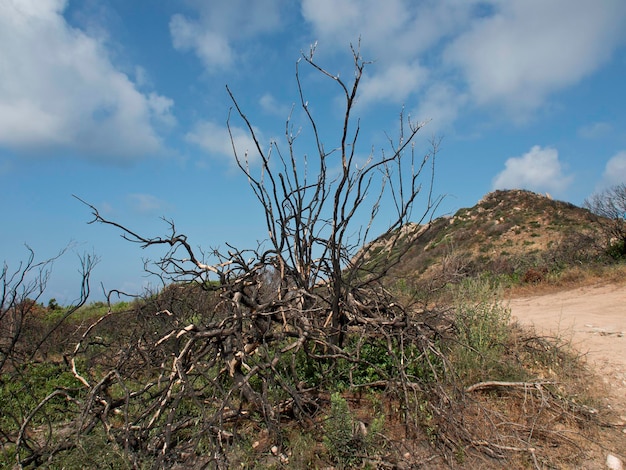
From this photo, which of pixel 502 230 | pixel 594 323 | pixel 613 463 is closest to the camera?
pixel 613 463

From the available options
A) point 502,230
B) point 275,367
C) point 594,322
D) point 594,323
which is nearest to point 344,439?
point 275,367

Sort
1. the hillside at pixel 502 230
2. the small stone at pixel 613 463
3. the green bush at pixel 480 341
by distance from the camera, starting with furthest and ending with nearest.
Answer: the hillside at pixel 502 230 < the green bush at pixel 480 341 < the small stone at pixel 613 463

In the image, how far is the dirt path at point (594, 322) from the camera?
541 centimetres

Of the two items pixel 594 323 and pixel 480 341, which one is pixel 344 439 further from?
pixel 594 323

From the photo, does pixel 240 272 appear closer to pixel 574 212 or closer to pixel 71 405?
pixel 71 405

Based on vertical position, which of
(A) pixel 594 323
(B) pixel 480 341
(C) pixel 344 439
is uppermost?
(B) pixel 480 341

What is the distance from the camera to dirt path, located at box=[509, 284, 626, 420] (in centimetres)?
541

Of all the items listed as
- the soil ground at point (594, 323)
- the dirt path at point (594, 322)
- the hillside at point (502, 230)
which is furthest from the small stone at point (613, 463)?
the hillside at point (502, 230)

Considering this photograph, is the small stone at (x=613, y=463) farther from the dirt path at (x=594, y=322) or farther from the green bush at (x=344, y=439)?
the green bush at (x=344, y=439)

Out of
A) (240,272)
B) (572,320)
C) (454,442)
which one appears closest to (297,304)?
(240,272)

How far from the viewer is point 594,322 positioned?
8203mm

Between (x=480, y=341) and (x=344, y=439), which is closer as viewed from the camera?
(x=344, y=439)

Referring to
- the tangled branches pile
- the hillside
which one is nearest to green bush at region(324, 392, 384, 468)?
the tangled branches pile

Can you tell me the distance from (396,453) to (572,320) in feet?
21.6
